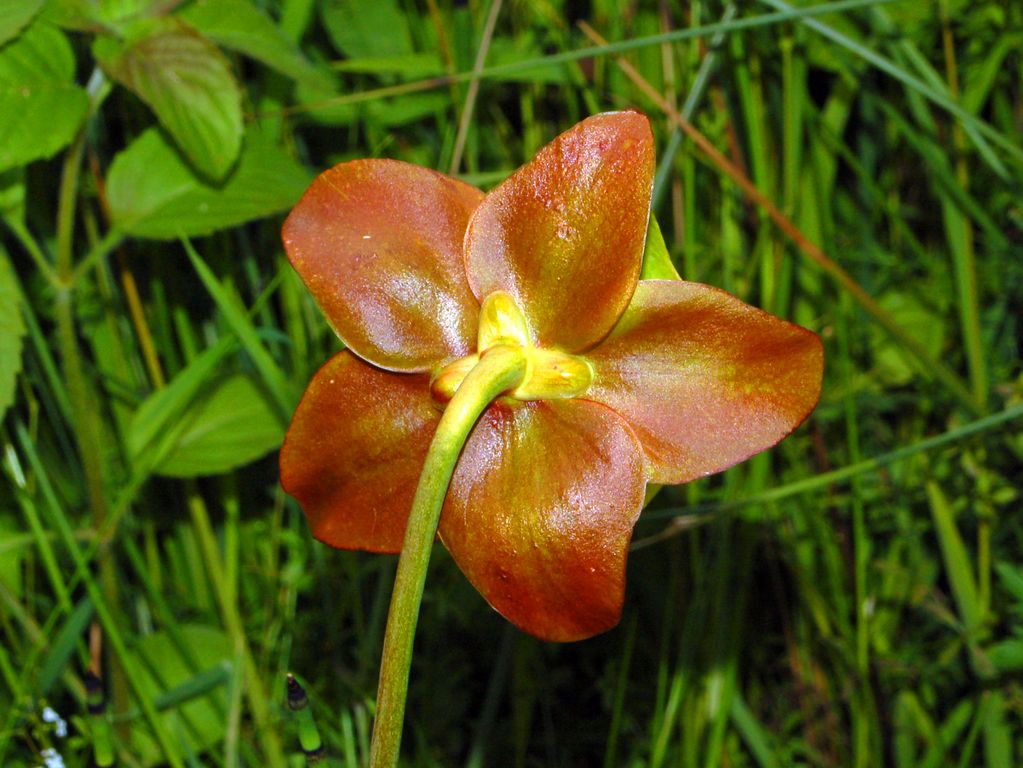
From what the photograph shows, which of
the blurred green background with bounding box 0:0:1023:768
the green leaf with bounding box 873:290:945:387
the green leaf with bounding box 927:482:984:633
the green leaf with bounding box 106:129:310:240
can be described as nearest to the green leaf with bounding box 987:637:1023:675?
the blurred green background with bounding box 0:0:1023:768

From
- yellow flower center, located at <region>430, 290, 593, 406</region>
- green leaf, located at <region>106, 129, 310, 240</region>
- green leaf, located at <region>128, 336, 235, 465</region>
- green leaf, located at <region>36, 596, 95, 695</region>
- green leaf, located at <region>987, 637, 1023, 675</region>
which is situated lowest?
green leaf, located at <region>987, 637, 1023, 675</region>

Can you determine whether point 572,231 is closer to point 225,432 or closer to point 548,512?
point 548,512

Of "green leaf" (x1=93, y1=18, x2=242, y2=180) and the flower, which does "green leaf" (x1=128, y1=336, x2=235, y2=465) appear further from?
the flower

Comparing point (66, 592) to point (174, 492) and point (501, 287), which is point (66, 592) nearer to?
point (174, 492)

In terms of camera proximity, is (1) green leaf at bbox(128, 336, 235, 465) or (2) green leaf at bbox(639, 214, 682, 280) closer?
(2) green leaf at bbox(639, 214, 682, 280)

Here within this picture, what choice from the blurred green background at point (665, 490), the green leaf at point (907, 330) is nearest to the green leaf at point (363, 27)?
the blurred green background at point (665, 490)

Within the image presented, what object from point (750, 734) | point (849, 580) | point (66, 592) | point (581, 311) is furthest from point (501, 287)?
point (849, 580)
